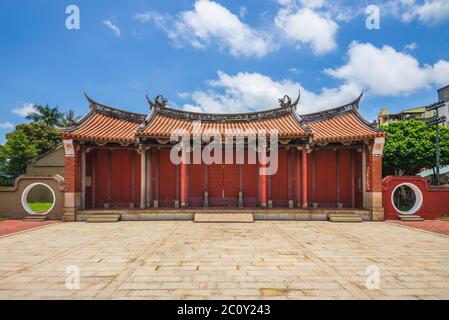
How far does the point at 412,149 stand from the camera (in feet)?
62.2

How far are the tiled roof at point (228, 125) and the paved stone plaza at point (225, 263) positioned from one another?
538cm

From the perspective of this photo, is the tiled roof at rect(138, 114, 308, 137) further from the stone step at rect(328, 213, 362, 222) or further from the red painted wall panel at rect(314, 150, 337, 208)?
the stone step at rect(328, 213, 362, 222)

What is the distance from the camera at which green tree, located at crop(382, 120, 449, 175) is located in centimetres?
1891

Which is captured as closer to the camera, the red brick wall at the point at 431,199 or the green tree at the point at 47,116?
the red brick wall at the point at 431,199

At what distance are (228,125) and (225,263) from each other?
10.5m

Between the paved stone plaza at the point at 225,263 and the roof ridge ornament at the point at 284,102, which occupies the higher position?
the roof ridge ornament at the point at 284,102

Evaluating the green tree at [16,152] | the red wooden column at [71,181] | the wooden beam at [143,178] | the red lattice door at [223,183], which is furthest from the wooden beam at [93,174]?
the green tree at [16,152]

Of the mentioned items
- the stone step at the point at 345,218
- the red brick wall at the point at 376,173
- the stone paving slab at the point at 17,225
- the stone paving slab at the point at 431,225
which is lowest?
the stone paving slab at the point at 431,225

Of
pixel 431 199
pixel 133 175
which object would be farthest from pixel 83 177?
pixel 431 199

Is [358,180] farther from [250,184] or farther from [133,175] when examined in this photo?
[133,175]

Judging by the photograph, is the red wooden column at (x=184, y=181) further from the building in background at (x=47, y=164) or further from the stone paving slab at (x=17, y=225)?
the building in background at (x=47, y=164)

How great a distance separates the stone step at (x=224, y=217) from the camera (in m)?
11.1

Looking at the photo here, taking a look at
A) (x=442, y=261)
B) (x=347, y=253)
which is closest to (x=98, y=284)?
(x=347, y=253)

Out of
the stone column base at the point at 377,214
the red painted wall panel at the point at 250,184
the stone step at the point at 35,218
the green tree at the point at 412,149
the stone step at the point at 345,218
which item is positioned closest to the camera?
the stone step at the point at 345,218
